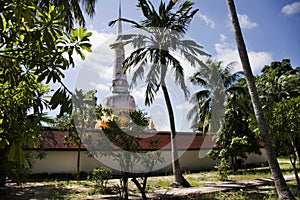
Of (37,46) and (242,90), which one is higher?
(242,90)

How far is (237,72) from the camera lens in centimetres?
2022

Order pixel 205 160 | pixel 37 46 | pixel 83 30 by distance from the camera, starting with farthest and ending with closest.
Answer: pixel 205 160 < pixel 83 30 < pixel 37 46

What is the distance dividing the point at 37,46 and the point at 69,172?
16734 millimetres

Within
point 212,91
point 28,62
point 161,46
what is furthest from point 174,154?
point 28,62

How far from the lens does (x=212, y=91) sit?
20000 mm

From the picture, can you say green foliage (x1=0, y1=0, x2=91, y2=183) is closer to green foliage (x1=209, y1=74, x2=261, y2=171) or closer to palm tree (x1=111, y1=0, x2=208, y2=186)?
palm tree (x1=111, y1=0, x2=208, y2=186)

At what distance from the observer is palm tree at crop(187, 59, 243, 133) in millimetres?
19438

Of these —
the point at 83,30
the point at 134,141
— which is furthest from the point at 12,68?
the point at 134,141

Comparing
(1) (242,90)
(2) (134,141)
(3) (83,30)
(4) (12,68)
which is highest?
(1) (242,90)

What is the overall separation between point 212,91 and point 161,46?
28.8 ft

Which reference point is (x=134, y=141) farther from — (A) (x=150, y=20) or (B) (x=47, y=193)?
(A) (x=150, y=20)

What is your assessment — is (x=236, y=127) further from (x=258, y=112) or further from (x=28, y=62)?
(x=28, y=62)

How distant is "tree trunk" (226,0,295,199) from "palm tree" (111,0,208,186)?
484 cm

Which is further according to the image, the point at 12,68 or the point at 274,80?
the point at 274,80
